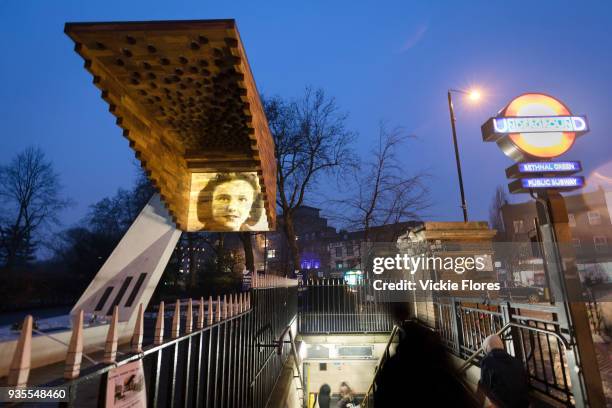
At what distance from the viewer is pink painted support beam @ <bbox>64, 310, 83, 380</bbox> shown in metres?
1.30

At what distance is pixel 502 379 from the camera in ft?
13.3

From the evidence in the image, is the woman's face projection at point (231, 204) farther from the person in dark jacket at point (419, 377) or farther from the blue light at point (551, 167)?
the person in dark jacket at point (419, 377)

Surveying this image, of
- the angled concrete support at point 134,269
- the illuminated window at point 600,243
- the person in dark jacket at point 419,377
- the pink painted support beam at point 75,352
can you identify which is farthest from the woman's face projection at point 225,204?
the illuminated window at point 600,243

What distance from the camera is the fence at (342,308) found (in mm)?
12320

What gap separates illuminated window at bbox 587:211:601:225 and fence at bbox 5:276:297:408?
166 feet

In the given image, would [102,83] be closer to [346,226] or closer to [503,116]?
[503,116]

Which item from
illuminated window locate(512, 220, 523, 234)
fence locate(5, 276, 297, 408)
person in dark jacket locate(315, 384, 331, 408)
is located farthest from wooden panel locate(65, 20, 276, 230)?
illuminated window locate(512, 220, 523, 234)

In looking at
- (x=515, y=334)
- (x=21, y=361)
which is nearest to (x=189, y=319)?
(x=21, y=361)

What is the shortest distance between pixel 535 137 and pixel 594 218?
4820cm

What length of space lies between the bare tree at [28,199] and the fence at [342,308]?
89.4ft

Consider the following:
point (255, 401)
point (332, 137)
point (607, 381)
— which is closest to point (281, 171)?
point (332, 137)

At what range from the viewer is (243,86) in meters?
3.54

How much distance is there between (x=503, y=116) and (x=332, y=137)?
11.6m

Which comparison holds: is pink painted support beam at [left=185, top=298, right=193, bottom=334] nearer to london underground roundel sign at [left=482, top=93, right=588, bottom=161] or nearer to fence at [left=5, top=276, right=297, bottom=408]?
fence at [left=5, top=276, right=297, bottom=408]
